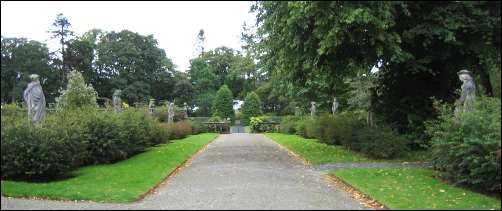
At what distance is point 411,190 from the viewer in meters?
11.3

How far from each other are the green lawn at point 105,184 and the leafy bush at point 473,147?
702 centimetres

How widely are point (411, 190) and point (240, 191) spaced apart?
143 inches

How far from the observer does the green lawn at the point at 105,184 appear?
34.8 feet

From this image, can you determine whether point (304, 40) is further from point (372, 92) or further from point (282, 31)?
point (372, 92)

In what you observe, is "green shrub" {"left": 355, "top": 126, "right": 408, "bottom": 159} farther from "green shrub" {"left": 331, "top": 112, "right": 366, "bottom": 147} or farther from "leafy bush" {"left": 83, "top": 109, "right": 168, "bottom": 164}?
"leafy bush" {"left": 83, "top": 109, "right": 168, "bottom": 164}

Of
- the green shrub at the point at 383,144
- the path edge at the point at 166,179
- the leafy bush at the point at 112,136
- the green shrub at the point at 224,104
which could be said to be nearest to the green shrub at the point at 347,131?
the green shrub at the point at 383,144

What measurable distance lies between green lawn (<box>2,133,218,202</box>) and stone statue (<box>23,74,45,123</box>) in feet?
6.10

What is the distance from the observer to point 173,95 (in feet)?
250

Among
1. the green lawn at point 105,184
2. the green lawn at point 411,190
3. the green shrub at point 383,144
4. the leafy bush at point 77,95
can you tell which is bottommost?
the green lawn at point 411,190

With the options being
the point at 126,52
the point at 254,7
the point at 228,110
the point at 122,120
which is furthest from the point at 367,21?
the point at 126,52

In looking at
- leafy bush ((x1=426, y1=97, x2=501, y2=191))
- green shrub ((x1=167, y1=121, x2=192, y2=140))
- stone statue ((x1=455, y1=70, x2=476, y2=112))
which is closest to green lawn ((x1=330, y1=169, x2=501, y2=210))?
leafy bush ((x1=426, y1=97, x2=501, y2=191))

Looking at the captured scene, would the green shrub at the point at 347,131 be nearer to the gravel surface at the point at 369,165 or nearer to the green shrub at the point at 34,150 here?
the gravel surface at the point at 369,165

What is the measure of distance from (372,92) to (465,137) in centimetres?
1064

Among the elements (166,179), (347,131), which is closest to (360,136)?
(347,131)
